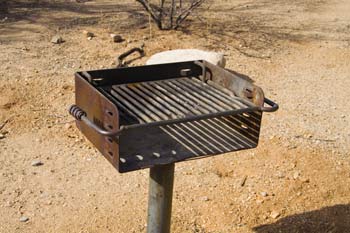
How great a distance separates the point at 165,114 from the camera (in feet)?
7.12

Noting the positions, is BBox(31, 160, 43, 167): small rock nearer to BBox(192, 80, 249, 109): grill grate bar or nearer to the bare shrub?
BBox(192, 80, 249, 109): grill grate bar

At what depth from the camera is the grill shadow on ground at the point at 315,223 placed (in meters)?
3.25

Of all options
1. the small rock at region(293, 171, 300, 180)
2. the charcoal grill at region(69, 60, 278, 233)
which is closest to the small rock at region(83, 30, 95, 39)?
the small rock at region(293, 171, 300, 180)

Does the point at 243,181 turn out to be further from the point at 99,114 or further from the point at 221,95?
the point at 99,114

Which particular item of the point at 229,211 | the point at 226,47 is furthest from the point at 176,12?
the point at 229,211

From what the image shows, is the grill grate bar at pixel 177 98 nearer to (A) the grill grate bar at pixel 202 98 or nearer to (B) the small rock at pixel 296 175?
(A) the grill grate bar at pixel 202 98

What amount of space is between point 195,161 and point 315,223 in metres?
1.03

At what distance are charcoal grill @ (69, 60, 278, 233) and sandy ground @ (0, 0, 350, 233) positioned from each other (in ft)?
3.50

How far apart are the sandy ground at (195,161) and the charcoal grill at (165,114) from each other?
107cm

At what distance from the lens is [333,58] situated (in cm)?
650

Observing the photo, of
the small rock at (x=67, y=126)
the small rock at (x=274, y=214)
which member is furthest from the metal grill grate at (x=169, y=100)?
the small rock at (x=67, y=126)

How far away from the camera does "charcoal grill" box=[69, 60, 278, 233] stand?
2.03 metres

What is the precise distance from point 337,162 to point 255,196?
81 cm

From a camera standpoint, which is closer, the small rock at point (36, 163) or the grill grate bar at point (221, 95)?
the grill grate bar at point (221, 95)
